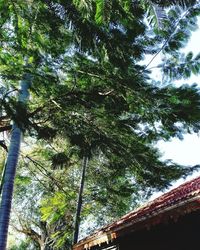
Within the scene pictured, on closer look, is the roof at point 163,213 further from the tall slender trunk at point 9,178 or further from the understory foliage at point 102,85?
the tall slender trunk at point 9,178

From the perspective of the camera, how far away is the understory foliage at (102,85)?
4801 mm

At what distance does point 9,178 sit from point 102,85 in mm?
3478

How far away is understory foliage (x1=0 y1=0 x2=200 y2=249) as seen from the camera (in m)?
4.80

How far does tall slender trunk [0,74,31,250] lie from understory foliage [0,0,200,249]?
0.99 ft

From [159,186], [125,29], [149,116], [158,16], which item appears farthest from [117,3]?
[159,186]

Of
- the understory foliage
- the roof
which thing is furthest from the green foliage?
the roof

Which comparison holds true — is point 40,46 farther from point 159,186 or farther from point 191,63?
point 159,186

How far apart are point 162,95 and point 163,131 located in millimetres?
1708

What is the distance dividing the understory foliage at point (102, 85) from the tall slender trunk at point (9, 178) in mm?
301

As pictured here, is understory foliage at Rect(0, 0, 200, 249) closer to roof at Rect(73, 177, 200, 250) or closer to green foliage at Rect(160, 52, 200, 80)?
green foliage at Rect(160, 52, 200, 80)

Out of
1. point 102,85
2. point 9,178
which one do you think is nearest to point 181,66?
point 102,85

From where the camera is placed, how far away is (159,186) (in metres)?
9.79

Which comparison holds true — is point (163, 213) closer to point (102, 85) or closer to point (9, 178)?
point (102, 85)

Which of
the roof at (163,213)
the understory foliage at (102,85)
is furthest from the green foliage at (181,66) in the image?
the roof at (163,213)
